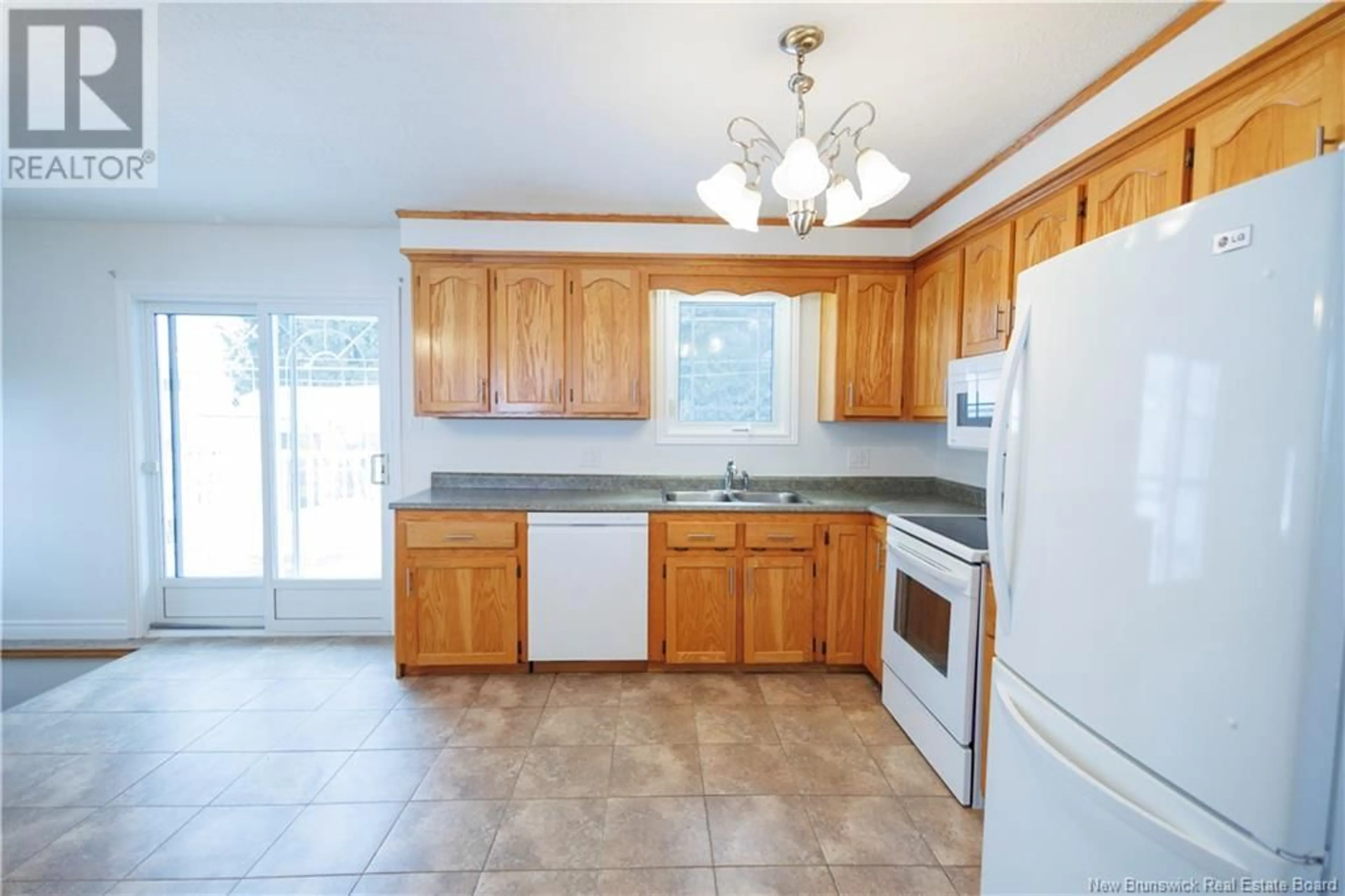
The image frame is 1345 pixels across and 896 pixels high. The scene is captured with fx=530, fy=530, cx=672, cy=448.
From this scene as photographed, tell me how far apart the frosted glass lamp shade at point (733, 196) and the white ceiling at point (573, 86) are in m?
0.39

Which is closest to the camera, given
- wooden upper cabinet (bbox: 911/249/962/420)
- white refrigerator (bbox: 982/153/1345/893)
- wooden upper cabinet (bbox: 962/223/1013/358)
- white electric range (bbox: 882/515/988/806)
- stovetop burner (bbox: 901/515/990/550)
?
white refrigerator (bbox: 982/153/1345/893)

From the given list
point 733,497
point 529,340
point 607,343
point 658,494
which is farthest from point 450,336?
point 733,497

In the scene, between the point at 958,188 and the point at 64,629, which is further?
the point at 64,629

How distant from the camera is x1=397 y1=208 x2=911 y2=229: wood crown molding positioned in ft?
9.45

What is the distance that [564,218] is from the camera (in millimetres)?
2895

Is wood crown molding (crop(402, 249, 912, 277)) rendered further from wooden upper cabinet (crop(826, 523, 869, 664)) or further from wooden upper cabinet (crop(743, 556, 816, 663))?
wooden upper cabinet (crop(743, 556, 816, 663))

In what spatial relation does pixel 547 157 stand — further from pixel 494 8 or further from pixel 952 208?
pixel 952 208

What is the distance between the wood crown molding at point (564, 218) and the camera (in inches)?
113

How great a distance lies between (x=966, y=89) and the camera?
70.0 inches

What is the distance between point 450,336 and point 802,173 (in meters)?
2.22

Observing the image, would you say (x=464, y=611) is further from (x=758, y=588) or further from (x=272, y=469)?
(x=272, y=469)

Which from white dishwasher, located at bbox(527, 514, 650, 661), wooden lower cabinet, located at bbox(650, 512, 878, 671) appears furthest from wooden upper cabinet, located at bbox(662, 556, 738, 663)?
white dishwasher, located at bbox(527, 514, 650, 661)

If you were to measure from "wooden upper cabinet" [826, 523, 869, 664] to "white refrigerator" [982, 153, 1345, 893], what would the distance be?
Answer: 5.12ft
